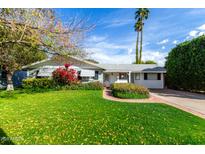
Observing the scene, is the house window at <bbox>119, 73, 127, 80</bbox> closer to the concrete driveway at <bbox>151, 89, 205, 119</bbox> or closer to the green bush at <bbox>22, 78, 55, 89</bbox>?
the green bush at <bbox>22, 78, 55, 89</bbox>

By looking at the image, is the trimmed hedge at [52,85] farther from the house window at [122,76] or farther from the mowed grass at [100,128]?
the mowed grass at [100,128]

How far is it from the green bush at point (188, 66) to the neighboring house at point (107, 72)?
2.52m

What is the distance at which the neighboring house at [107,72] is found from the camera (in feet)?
104

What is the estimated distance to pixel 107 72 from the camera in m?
36.5

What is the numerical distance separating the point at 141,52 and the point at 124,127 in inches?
1739

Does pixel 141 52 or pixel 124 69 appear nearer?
pixel 124 69

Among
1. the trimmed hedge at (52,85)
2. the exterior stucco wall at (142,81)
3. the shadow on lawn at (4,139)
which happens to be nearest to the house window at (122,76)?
the exterior stucco wall at (142,81)

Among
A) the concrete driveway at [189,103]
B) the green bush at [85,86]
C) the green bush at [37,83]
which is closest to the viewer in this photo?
the concrete driveway at [189,103]

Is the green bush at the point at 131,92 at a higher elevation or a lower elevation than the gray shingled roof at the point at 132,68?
lower

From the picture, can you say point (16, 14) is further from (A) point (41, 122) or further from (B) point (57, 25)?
(A) point (41, 122)

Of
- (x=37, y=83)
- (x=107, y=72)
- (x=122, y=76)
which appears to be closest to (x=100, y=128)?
(x=37, y=83)

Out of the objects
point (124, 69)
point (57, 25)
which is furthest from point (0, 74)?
point (57, 25)

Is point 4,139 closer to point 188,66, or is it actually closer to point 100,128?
point 100,128

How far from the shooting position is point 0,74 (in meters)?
31.4
